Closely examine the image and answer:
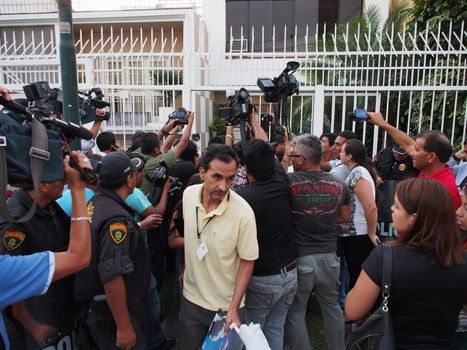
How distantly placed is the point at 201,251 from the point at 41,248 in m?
0.82

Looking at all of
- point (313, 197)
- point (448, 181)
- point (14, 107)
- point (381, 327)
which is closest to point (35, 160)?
point (14, 107)

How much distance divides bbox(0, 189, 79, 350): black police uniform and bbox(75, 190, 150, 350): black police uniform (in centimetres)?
11

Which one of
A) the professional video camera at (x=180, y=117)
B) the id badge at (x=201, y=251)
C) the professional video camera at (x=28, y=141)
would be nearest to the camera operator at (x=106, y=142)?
the professional video camera at (x=180, y=117)

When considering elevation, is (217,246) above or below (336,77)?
below

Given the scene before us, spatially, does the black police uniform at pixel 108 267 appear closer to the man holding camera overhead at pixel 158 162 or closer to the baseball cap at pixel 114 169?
the baseball cap at pixel 114 169

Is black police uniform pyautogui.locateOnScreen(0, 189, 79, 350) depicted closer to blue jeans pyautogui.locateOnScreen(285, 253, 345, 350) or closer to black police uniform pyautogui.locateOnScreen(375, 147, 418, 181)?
blue jeans pyautogui.locateOnScreen(285, 253, 345, 350)

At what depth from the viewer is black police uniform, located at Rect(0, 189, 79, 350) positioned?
5.51ft

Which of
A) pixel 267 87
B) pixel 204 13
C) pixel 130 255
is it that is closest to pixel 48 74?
pixel 267 87

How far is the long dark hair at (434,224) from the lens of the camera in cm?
151

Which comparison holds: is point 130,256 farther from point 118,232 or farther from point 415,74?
point 415,74

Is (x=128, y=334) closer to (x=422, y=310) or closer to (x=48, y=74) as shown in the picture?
(x=422, y=310)

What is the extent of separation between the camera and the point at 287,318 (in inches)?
105

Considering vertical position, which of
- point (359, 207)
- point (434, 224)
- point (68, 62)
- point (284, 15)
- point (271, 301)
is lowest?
point (271, 301)

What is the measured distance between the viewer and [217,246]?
2088 millimetres
